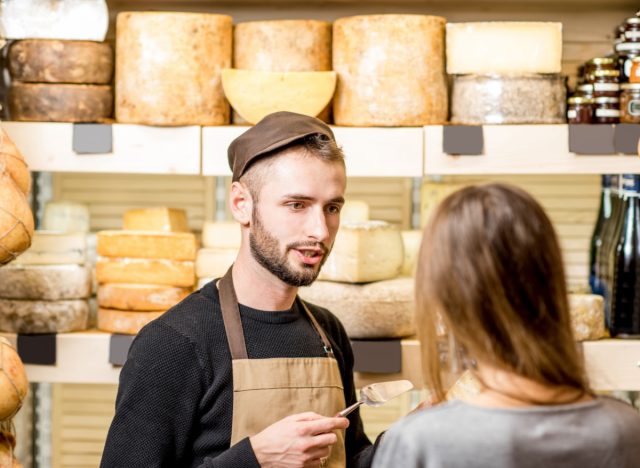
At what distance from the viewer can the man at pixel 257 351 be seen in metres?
1.49

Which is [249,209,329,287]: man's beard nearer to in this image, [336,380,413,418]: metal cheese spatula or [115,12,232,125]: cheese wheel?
[336,380,413,418]: metal cheese spatula

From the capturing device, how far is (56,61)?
6.91 ft

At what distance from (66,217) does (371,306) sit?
0.89m

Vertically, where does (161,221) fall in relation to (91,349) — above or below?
above

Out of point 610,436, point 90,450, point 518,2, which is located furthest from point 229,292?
point 90,450

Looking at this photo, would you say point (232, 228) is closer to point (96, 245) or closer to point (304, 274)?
point (96, 245)

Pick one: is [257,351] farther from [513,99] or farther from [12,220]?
[513,99]

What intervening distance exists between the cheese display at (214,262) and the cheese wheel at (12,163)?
0.50m

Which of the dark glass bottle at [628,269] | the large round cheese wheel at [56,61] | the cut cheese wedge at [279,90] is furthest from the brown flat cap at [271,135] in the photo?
the dark glass bottle at [628,269]

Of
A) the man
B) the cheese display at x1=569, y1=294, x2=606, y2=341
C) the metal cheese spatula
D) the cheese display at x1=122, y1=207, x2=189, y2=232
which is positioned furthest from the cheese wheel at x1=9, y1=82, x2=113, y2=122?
the cheese display at x1=569, y1=294, x2=606, y2=341

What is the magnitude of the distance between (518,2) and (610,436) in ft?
5.25

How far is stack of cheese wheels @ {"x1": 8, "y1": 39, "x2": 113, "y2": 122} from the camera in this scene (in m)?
2.11

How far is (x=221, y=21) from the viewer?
211cm

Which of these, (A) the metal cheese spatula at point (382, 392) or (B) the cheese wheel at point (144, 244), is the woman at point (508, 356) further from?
(B) the cheese wheel at point (144, 244)
